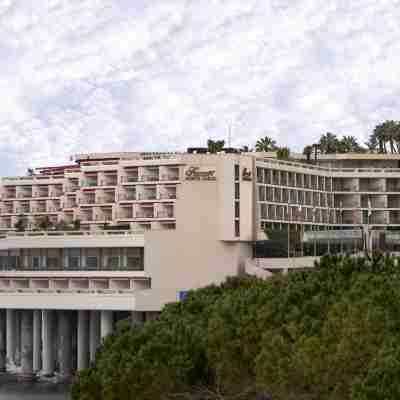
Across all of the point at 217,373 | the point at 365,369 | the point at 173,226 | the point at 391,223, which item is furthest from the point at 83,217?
the point at 365,369

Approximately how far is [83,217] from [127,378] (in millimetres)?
90588

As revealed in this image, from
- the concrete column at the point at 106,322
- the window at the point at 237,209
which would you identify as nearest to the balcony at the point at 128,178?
the window at the point at 237,209

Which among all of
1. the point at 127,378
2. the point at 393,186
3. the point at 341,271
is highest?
the point at 393,186

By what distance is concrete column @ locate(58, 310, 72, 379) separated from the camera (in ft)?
413

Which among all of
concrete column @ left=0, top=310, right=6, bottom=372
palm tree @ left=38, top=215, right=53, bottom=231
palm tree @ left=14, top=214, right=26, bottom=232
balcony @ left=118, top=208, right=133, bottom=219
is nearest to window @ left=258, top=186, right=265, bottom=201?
balcony @ left=118, top=208, right=133, bottom=219

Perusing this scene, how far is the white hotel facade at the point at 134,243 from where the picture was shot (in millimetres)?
125250

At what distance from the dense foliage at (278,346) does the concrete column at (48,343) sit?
192ft

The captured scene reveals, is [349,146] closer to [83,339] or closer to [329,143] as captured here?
[329,143]

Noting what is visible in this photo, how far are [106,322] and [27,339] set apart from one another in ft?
46.9

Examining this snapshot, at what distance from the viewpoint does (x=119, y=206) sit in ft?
472

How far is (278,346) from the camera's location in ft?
177

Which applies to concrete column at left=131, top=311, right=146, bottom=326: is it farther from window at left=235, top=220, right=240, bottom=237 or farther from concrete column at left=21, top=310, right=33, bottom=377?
concrete column at left=21, top=310, right=33, bottom=377

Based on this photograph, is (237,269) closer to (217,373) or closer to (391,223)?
(391,223)

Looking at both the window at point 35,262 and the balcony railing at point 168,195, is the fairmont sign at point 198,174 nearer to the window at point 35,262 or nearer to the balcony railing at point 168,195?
the balcony railing at point 168,195
